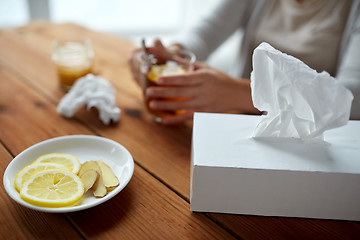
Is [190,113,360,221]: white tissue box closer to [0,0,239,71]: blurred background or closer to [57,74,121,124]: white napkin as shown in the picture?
[57,74,121,124]: white napkin

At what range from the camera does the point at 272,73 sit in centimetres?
58

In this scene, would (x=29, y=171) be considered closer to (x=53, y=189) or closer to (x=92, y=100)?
(x=53, y=189)

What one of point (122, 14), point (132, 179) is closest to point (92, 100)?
point (132, 179)

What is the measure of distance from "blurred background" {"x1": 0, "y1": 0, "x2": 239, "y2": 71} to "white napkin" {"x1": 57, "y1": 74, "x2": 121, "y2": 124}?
6.29 feet

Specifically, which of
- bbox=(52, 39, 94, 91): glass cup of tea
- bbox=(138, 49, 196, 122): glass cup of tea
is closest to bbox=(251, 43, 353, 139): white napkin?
bbox=(138, 49, 196, 122): glass cup of tea

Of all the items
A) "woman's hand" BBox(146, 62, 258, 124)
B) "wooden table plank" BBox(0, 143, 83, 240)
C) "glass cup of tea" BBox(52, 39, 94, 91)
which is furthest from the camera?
"glass cup of tea" BBox(52, 39, 94, 91)

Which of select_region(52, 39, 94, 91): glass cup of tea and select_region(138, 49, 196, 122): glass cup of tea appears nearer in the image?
select_region(138, 49, 196, 122): glass cup of tea

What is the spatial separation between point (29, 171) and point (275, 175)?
1.29ft

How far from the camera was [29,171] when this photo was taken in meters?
0.58

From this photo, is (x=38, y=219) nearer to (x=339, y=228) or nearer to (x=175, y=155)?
(x=175, y=155)

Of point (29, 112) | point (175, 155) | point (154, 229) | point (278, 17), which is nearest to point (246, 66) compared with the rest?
point (278, 17)

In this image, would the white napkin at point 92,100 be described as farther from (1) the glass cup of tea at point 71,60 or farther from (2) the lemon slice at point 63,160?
(2) the lemon slice at point 63,160

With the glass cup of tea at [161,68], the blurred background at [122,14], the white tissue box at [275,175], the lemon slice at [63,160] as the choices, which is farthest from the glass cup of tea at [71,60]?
the blurred background at [122,14]

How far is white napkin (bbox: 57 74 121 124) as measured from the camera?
0.84 meters
